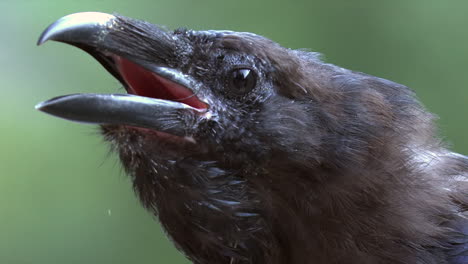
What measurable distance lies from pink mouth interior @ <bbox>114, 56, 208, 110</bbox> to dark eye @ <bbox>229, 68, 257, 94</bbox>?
3.8 inches

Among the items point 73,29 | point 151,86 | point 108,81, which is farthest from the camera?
point 108,81

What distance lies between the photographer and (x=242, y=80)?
Result: 1.85 metres

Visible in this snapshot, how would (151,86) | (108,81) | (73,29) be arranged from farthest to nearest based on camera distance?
(108,81)
(151,86)
(73,29)

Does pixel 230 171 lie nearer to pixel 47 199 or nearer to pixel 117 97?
pixel 117 97

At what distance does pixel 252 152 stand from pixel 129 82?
0.38 meters

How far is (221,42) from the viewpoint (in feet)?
6.20

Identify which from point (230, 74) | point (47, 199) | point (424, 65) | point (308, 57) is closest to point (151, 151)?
point (230, 74)

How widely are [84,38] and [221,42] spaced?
14.2 inches

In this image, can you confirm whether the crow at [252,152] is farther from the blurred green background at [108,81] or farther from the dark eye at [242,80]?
the blurred green background at [108,81]

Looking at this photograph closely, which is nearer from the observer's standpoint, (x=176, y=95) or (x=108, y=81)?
(x=176, y=95)

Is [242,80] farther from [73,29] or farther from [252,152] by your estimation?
[73,29]

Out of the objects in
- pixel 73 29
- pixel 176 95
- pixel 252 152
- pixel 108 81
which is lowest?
pixel 108 81

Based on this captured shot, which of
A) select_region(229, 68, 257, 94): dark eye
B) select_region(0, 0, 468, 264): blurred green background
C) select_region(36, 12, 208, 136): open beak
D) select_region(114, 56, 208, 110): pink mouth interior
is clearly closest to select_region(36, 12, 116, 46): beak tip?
select_region(36, 12, 208, 136): open beak

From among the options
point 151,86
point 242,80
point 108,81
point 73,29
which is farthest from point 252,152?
point 108,81
